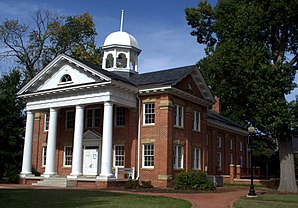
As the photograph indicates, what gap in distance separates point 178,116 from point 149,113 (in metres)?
2.30

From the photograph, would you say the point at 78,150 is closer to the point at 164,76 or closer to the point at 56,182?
the point at 56,182

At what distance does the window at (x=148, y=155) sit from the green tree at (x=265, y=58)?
7.87 m

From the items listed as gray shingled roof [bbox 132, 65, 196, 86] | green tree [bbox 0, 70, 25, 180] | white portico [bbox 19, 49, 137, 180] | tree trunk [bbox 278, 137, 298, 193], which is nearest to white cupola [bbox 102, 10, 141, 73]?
gray shingled roof [bbox 132, 65, 196, 86]

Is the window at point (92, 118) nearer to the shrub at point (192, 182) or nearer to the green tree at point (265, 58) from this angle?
the shrub at point (192, 182)

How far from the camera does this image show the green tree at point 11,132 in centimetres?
3416

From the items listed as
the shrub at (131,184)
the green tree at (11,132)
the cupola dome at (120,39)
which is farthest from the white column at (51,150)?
the cupola dome at (120,39)

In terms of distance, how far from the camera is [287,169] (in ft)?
91.5

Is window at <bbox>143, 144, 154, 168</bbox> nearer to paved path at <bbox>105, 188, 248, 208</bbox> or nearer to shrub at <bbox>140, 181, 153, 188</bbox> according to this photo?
shrub at <bbox>140, 181, 153, 188</bbox>

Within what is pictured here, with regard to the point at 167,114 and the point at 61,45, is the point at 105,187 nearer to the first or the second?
the point at 167,114

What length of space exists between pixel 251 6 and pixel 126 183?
1546 centimetres

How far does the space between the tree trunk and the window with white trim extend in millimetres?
9535

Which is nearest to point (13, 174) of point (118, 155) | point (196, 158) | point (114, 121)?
point (118, 155)

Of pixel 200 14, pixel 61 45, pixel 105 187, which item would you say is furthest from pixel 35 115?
pixel 200 14

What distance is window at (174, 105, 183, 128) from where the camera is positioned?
29525 mm
